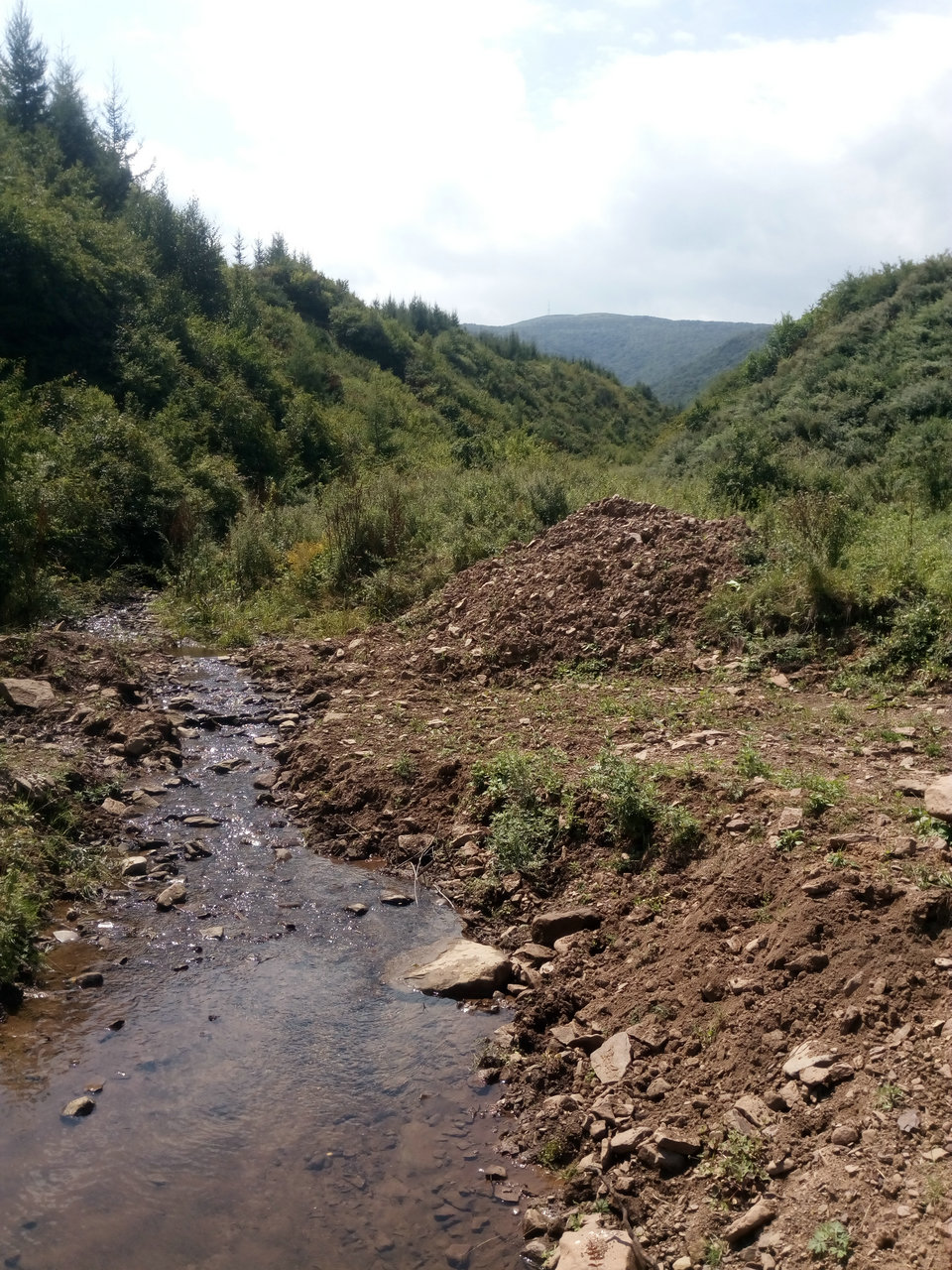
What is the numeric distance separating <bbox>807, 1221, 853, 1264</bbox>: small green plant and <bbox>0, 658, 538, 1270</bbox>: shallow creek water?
3.35ft

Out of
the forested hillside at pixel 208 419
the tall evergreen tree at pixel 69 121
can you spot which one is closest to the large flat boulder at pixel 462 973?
the forested hillside at pixel 208 419

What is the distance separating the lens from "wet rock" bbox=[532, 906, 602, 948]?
4.95m

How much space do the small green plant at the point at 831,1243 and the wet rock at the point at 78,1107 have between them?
2734 millimetres

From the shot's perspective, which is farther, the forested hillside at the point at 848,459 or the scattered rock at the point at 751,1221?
the forested hillside at the point at 848,459

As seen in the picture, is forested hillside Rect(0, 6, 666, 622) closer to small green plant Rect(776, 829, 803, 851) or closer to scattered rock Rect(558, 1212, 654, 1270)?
small green plant Rect(776, 829, 803, 851)

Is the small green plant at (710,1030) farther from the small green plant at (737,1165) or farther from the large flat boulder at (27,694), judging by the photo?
the large flat boulder at (27,694)

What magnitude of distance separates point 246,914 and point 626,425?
145 feet

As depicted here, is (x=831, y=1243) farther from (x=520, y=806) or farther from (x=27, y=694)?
(x=27, y=694)

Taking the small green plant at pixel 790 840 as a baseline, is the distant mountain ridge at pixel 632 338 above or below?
above

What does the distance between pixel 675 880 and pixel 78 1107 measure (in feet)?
9.69

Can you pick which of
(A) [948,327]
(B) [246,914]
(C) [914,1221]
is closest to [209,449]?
(A) [948,327]

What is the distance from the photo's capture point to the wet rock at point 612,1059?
387 cm

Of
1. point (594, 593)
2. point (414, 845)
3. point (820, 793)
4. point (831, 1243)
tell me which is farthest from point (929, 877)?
point (594, 593)

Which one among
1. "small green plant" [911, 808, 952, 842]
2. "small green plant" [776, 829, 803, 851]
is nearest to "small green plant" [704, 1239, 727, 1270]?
"small green plant" [776, 829, 803, 851]
